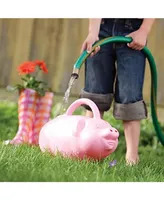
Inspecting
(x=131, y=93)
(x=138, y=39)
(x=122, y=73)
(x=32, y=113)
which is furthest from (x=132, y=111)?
(x=32, y=113)

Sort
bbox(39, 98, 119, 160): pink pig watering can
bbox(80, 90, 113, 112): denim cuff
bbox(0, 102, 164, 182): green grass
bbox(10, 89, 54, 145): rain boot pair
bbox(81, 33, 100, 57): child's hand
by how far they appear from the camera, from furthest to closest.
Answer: bbox(10, 89, 54, 145): rain boot pair
bbox(80, 90, 113, 112): denim cuff
bbox(81, 33, 100, 57): child's hand
bbox(39, 98, 119, 160): pink pig watering can
bbox(0, 102, 164, 182): green grass

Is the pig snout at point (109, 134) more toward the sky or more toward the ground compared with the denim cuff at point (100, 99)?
more toward the ground

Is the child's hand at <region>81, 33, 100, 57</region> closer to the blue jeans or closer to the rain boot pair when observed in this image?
the blue jeans

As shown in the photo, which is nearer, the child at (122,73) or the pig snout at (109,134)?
the pig snout at (109,134)

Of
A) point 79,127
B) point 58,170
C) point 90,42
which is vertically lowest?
point 58,170

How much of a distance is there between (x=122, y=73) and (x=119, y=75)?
0.03 meters

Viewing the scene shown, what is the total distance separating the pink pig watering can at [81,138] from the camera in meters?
2.37

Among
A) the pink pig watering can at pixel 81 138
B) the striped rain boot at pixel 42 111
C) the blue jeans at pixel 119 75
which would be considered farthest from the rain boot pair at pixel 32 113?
the pink pig watering can at pixel 81 138

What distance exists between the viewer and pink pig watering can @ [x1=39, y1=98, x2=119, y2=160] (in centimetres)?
237

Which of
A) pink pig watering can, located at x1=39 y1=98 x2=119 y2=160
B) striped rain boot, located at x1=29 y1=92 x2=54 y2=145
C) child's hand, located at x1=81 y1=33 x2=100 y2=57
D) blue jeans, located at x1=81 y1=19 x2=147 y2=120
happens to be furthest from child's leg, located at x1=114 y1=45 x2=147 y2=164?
striped rain boot, located at x1=29 y1=92 x2=54 y2=145

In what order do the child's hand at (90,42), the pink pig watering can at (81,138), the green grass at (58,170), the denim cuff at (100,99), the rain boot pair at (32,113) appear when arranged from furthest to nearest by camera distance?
the rain boot pair at (32,113), the denim cuff at (100,99), the child's hand at (90,42), the pink pig watering can at (81,138), the green grass at (58,170)

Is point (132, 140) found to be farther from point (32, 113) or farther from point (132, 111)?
point (32, 113)

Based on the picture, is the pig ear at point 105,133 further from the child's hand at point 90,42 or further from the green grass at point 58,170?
the child's hand at point 90,42

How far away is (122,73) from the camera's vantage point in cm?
289
